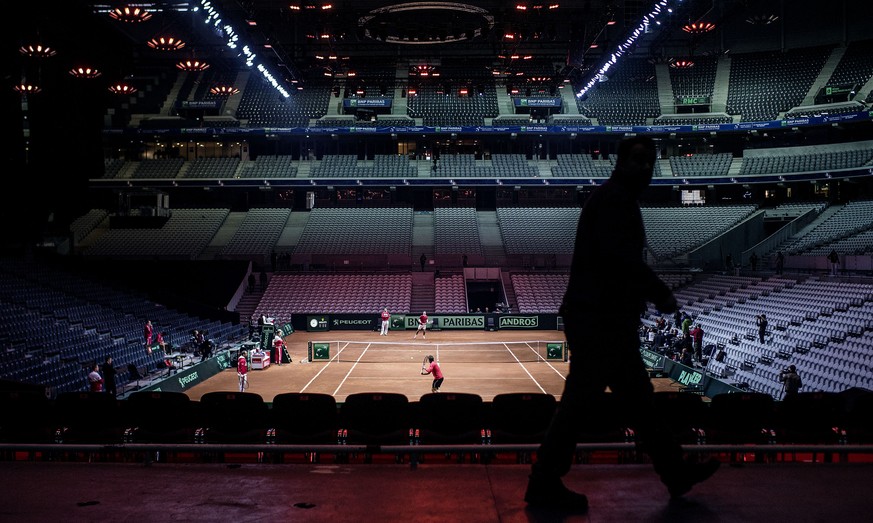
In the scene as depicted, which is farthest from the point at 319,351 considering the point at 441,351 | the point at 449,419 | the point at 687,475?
the point at 687,475

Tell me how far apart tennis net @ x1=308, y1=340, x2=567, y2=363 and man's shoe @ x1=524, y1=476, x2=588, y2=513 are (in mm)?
23868

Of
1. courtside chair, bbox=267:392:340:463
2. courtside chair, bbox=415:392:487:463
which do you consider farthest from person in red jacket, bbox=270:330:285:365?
courtside chair, bbox=415:392:487:463

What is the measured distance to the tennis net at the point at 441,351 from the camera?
28.0 m

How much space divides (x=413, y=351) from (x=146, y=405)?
23028 millimetres

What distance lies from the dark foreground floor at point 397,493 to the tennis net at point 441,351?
904 inches

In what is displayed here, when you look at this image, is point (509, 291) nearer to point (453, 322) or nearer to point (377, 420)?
point (453, 322)

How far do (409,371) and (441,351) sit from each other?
548 centimetres

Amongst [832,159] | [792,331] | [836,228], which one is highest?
[832,159]

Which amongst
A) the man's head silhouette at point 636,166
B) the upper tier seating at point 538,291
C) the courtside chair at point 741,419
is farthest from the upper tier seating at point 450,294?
the man's head silhouette at point 636,166

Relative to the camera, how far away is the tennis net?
27984 mm

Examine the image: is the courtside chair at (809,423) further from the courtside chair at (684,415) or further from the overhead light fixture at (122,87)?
the overhead light fixture at (122,87)

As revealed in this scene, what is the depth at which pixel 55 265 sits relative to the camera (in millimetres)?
36438

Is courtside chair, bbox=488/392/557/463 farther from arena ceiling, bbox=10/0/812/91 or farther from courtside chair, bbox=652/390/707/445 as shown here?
arena ceiling, bbox=10/0/812/91

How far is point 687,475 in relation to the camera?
409cm
